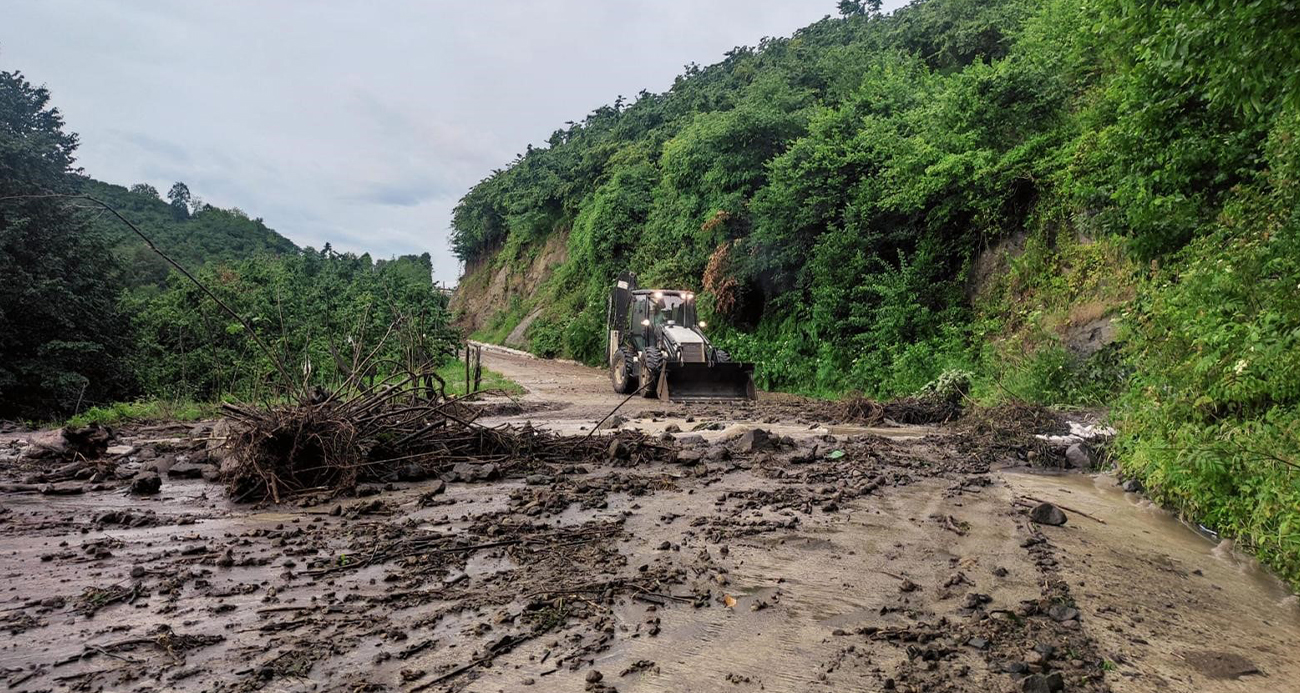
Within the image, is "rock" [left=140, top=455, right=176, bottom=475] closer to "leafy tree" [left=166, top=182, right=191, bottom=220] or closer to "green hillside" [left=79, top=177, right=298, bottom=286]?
"green hillside" [left=79, top=177, right=298, bottom=286]

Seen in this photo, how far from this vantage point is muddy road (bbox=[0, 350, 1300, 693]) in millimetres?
3057

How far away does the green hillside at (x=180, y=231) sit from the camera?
39.7 meters

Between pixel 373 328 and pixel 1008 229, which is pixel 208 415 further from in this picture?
pixel 1008 229

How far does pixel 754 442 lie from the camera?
28.4 feet

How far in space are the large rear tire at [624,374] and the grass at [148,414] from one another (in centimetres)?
903

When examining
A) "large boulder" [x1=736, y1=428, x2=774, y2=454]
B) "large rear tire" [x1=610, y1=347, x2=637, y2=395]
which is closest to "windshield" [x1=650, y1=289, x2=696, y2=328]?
"large rear tire" [x1=610, y1=347, x2=637, y2=395]

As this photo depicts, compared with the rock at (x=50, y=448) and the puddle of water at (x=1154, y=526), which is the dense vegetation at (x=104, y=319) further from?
the puddle of water at (x=1154, y=526)

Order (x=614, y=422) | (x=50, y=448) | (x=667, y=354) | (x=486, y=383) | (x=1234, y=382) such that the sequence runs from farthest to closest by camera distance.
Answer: (x=486, y=383)
(x=667, y=354)
(x=614, y=422)
(x=50, y=448)
(x=1234, y=382)

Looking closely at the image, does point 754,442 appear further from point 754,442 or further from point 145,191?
point 145,191

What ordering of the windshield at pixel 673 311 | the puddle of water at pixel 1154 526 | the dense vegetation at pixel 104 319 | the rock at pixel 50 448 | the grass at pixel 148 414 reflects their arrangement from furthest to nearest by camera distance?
the windshield at pixel 673 311 → the dense vegetation at pixel 104 319 → the grass at pixel 148 414 → the rock at pixel 50 448 → the puddle of water at pixel 1154 526

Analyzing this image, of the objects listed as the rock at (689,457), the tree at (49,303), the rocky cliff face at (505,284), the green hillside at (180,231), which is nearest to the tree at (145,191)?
the green hillside at (180,231)

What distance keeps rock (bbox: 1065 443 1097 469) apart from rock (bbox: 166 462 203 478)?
33.3 ft

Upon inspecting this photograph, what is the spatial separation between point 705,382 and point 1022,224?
8.45 m

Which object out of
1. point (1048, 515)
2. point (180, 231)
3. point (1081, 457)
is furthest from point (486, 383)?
point (180, 231)
